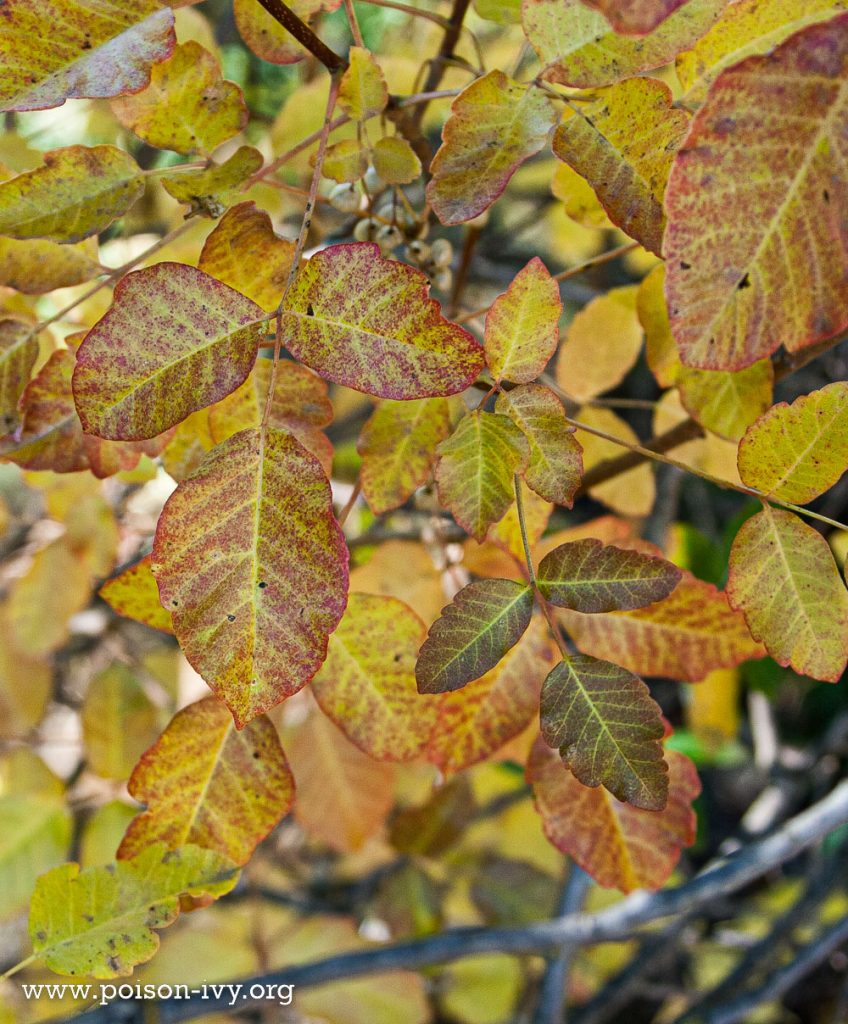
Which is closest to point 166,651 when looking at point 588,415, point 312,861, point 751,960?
point 312,861

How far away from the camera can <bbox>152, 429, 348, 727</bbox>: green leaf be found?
39 cm

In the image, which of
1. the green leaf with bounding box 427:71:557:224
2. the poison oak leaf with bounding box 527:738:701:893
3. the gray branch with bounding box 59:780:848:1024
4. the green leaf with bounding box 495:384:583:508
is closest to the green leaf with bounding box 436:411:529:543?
the green leaf with bounding box 495:384:583:508

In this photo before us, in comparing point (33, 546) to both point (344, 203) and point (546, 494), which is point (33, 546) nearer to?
point (344, 203)

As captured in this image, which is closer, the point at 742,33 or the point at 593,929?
the point at 742,33

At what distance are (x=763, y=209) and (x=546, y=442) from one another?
146mm

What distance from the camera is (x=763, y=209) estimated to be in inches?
12.4

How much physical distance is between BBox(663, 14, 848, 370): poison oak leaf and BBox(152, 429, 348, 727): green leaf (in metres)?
0.17

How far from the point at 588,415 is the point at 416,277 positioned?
348 millimetres

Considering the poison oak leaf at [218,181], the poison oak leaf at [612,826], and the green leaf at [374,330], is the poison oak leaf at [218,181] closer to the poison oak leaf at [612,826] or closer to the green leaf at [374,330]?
the green leaf at [374,330]

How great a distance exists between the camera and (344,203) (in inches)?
22.2

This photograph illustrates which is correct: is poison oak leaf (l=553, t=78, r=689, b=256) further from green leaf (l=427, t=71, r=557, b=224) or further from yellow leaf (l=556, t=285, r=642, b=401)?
yellow leaf (l=556, t=285, r=642, b=401)

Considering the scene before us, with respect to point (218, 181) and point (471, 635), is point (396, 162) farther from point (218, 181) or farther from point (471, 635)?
point (471, 635)

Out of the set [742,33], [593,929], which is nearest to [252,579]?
[742,33]

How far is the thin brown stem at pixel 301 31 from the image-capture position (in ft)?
1.41
